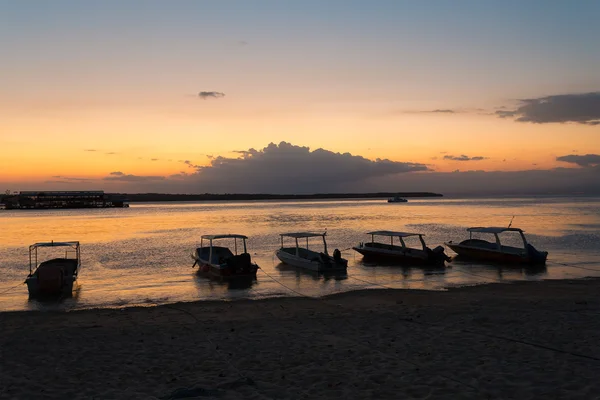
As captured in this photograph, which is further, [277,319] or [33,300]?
[33,300]

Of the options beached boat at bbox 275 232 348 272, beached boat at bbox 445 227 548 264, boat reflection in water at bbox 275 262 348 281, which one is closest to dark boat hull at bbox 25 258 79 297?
boat reflection in water at bbox 275 262 348 281

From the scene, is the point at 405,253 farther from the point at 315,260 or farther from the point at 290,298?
the point at 290,298

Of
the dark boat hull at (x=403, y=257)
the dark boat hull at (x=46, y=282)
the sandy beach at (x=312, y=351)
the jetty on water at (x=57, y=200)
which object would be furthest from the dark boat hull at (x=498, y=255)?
the jetty on water at (x=57, y=200)

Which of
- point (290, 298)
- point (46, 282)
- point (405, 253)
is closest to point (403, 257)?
point (405, 253)

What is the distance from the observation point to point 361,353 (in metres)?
11.8

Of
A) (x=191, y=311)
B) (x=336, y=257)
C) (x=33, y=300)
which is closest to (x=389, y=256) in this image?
(x=336, y=257)

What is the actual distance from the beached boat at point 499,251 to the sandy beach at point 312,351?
13.3 m

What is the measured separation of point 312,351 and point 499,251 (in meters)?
25.0

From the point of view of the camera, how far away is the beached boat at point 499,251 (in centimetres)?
3170

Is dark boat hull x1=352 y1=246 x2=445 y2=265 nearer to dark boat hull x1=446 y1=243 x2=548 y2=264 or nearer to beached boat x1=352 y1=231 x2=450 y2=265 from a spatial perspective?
beached boat x1=352 y1=231 x2=450 y2=265

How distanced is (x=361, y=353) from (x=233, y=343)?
3509 mm

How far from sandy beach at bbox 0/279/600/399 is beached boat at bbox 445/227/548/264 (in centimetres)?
1330

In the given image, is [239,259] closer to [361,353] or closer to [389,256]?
[389,256]

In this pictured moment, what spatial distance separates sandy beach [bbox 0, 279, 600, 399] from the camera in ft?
31.3
